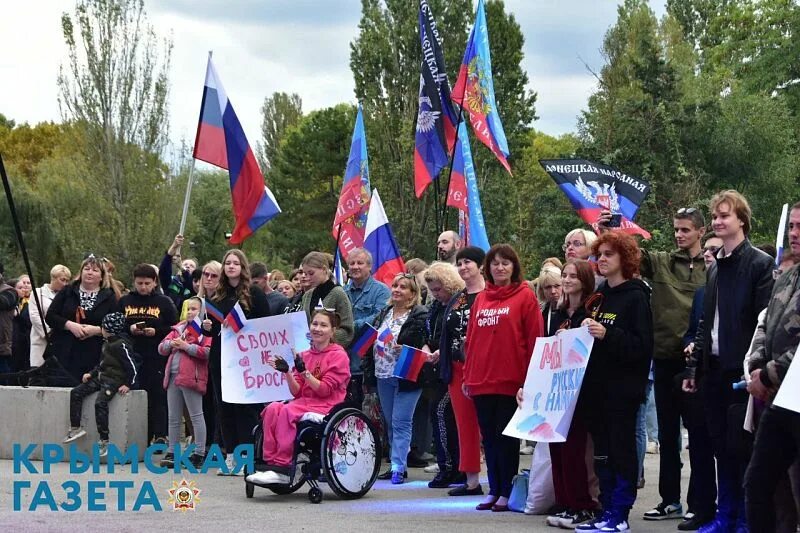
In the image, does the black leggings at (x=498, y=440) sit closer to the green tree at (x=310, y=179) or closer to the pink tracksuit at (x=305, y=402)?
the pink tracksuit at (x=305, y=402)

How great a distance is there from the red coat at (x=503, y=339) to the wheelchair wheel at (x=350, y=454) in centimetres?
119

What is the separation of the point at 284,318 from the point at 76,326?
3.23 m

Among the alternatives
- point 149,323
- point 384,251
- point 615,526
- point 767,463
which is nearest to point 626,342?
point 615,526

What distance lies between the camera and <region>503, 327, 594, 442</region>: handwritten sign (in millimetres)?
8391

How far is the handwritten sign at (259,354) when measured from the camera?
1145 centimetres

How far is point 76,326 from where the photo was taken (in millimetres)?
13531

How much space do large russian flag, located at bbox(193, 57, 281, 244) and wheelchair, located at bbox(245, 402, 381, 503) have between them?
4760 millimetres

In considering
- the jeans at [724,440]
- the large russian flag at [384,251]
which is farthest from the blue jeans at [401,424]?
the large russian flag at [384,251]

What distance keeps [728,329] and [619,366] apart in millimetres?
832

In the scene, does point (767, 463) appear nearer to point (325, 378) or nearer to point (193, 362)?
point (325, 378)

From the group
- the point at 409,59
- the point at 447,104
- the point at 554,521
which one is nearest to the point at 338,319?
the point at 554,521

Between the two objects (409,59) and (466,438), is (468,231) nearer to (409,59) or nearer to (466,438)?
(466,438)

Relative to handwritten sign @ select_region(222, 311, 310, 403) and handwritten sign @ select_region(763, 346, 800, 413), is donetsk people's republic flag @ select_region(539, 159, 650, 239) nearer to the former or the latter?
handwritten sign @ select_region(222, 311, 310, 403)

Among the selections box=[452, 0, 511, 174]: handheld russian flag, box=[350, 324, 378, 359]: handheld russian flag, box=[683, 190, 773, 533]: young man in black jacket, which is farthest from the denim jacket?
box=[452, 0, 511, 174]: handheld russian flag
